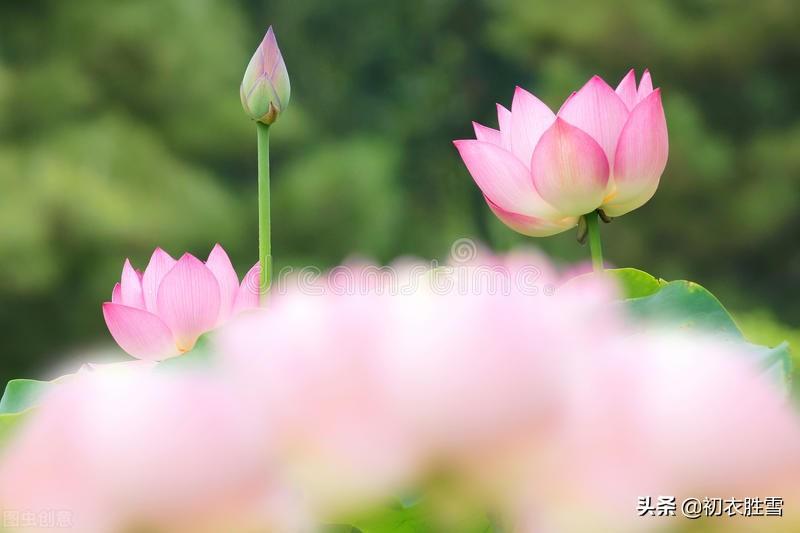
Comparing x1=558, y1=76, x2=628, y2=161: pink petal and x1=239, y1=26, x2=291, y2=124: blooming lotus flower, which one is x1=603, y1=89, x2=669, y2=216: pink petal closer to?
x1=558, y1=76, x2=628, y2=161: pink petal

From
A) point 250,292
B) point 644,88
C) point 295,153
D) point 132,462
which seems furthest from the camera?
point 295,153

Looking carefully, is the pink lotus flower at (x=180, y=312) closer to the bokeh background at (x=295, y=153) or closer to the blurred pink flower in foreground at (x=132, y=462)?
the blurred pink flower in foreground at (x=132, y=462)

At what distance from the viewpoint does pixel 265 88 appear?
365 mm

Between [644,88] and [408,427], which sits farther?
[644,88]

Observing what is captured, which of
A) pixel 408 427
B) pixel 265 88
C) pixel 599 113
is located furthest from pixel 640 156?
pixel 408 427

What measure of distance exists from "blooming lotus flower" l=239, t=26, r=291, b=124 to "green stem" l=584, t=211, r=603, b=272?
11 centimetres

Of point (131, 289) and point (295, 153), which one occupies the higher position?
point (295, 153)

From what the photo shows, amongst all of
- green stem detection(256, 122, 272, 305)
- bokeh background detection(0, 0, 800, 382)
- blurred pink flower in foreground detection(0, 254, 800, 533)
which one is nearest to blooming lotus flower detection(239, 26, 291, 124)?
green stem detection(256, 122, 272, 305)

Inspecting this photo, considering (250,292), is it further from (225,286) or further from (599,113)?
(599,113)

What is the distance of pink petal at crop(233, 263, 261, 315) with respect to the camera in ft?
0.88

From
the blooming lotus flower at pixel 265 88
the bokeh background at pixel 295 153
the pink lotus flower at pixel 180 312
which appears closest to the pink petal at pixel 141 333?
Result: the pink lotus flower at pixel 180 312

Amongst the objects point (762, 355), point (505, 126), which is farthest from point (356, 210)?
point (762, 355)

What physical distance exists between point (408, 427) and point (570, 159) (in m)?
0.24

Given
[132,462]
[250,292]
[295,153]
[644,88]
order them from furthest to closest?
[295,153] < [644,88] < [250,292] < [132,462]
